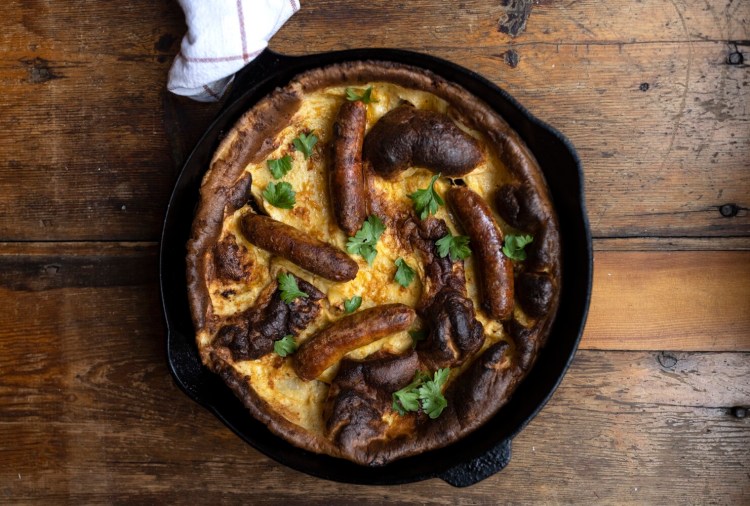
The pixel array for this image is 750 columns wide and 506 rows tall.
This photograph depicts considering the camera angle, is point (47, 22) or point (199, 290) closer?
point (199, 290)

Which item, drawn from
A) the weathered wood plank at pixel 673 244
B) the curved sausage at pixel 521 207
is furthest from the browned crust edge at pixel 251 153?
the weathered wood plank at pixel 673 244

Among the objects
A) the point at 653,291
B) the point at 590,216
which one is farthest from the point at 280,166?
the point at 653,291

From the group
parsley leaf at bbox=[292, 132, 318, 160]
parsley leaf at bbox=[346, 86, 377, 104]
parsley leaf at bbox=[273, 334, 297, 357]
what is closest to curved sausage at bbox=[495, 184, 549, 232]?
parsley leaf at bbox=[346, 86, 377, 104]

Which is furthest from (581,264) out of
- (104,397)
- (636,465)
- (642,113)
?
(104,397)

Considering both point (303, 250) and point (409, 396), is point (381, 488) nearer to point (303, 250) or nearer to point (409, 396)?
point (409, 396)

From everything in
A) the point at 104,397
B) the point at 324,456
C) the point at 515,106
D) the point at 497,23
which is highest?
the point at 497,23

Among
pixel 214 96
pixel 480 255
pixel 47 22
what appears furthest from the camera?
pixel 47 22

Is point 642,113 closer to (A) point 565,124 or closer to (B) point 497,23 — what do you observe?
(A) point 565,124
